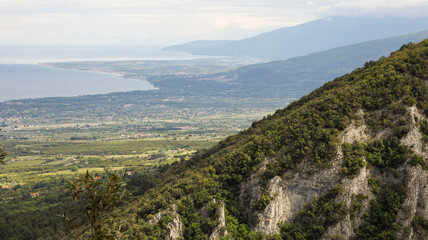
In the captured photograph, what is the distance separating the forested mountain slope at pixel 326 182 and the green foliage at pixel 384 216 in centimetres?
7

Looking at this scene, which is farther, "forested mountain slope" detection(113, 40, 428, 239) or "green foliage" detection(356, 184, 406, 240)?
"forested mountain slope" detection(113, 40, 428, 239)

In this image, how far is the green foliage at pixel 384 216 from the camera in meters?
27.9

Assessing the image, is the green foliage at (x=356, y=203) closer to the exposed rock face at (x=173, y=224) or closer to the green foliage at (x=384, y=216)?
the green foliage at (x=384, y=216)

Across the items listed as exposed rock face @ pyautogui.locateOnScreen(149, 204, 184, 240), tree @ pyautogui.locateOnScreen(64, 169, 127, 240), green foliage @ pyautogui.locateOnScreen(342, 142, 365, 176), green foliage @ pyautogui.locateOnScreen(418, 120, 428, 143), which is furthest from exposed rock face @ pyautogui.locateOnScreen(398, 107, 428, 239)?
tree @ pyautogui.locateOnScreen(64, 169, 127, 240)

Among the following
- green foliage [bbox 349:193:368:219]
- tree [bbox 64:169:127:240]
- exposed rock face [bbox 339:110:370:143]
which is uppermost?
tree [bbox 64:169:127:240]

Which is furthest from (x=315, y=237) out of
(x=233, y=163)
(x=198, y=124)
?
(x=198, y=124)

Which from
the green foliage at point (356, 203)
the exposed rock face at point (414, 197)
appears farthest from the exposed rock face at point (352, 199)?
the exposed rock face at point (414, 197)

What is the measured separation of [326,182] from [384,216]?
461 centimetres

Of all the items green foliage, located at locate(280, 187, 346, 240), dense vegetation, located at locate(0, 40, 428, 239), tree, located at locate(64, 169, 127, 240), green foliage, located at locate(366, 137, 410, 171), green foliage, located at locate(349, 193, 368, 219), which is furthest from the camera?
green foliage, located at locate(366, 137, 410, 171)

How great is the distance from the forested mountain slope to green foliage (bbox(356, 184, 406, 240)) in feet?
0.22

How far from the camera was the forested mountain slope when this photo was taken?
1133 inches

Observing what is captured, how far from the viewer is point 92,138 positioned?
139 m

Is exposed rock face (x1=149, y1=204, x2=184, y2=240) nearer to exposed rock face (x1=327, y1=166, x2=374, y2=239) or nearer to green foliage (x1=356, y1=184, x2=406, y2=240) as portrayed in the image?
exposed rock face (x1=327, y1=166, x2=374, y2=239)

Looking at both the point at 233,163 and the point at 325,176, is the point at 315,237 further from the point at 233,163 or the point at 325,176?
the point at 233,163
